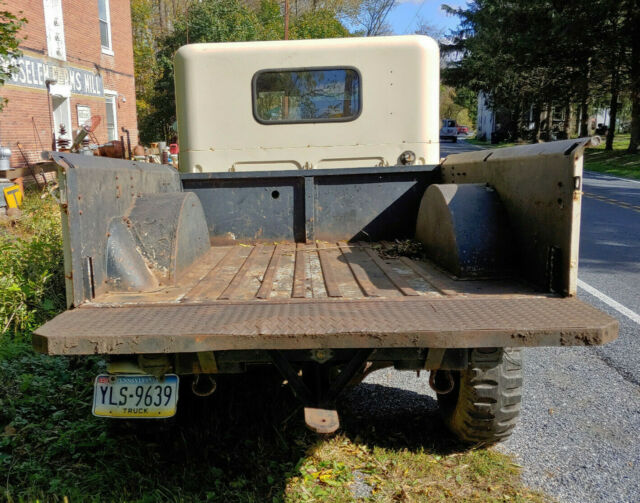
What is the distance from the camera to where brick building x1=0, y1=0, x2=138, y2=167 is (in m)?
13.4

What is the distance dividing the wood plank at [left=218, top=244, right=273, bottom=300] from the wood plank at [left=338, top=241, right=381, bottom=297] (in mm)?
558

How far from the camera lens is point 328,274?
3.24 metres

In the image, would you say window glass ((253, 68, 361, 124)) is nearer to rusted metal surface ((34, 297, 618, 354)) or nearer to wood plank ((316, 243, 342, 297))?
wood plank ((316, 243, 342, 297))

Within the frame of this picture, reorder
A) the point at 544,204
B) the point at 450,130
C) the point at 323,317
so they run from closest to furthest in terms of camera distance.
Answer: the point at 323,317 < the point at 544,204 < the point at 450,130

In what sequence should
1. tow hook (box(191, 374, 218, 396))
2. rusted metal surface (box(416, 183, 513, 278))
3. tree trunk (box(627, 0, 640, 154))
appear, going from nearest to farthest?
tow hook (box(191, 374, 218, 396)), rusted metal surface (box(416, 183, 513, 278)), tree trunk (box(627, 0, 640, 154))

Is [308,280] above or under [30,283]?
above

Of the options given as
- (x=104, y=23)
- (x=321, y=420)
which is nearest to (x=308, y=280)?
(x=321, y=420)

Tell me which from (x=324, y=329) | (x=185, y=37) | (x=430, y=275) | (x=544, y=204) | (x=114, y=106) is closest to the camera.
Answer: (x=324, y=329)

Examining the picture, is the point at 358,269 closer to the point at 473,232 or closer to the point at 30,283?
the point at 473,232

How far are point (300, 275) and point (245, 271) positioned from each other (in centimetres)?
36

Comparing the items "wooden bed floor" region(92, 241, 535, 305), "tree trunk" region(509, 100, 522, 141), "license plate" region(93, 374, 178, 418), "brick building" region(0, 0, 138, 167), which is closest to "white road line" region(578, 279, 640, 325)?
"wooden bed floor" region(92, 241, 535, 305)

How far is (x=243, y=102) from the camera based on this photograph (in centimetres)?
471

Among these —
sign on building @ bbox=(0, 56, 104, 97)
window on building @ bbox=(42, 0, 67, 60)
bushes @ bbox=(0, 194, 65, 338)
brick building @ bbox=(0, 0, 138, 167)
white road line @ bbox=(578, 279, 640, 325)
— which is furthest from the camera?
window on building @ bbox=(42, 0, 67, 60)

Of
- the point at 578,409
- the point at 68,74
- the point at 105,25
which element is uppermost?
the point at 105,25
